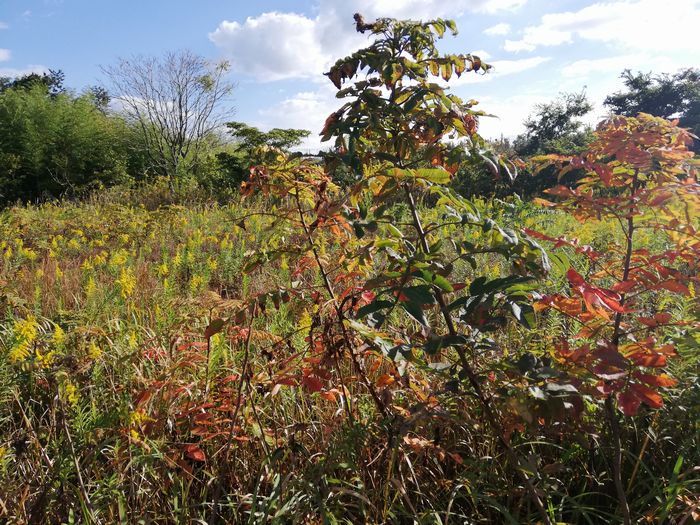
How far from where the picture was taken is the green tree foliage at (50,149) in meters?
15.6

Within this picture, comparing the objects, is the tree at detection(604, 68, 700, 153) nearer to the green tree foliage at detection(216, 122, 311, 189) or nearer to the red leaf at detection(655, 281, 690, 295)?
the green tree foliage at detection(216, 122, 311, 189)

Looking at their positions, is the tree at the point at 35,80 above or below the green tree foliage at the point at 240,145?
above

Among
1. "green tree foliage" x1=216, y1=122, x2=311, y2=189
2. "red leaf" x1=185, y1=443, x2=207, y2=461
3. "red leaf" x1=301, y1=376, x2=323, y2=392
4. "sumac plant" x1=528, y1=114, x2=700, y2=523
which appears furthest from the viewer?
"green tree foliage" x1=216, y1=122, x2=311, y2=189

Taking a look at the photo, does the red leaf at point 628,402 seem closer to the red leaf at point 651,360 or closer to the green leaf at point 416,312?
the red leaf at point 651,360

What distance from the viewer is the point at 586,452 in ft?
5.60

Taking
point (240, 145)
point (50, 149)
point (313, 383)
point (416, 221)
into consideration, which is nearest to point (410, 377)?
point (313, 383)

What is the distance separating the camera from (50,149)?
16047 millimetres

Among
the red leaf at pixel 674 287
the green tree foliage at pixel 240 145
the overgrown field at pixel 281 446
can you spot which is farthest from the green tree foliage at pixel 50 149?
the red leaf at pixel 674 287

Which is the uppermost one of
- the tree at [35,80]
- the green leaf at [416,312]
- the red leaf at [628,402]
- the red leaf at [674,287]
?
the tree at [35,80]

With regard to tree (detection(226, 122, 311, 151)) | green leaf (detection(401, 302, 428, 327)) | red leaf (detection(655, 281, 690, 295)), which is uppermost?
tree (detection(226, 122, 311, 151))

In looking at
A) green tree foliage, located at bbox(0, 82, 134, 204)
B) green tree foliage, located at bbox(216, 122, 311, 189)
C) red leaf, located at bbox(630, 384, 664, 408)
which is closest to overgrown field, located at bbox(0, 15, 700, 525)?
red leaf, located at bbox(630, 384, 664, 408)

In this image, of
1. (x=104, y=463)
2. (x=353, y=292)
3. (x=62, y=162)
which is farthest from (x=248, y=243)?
(x=62, y=162)

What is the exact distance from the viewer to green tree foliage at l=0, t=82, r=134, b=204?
15602 mm

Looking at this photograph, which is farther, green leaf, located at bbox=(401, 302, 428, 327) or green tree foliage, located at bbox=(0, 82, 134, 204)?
green tree foliage, located at bbox=(0, 82, 134, 204)
